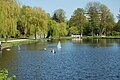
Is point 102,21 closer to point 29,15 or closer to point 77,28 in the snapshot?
point 77,28

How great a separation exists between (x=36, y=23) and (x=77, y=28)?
165ft

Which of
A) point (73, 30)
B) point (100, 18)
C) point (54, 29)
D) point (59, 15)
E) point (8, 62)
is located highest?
point (59, 15)

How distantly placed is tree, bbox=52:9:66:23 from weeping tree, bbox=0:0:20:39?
79197 mm

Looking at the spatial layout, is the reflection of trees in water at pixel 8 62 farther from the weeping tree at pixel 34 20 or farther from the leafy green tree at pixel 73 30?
the leafy green tree at pixel 73 30

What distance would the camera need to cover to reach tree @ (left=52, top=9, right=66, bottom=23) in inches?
4946

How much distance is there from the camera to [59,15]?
412 ft

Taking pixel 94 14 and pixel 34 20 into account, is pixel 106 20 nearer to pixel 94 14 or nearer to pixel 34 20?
pixel 94 14

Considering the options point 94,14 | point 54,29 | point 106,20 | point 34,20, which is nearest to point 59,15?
point 94,14

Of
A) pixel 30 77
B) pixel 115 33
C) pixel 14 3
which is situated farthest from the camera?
pixel 115 33

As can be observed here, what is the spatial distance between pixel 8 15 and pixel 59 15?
81824mm

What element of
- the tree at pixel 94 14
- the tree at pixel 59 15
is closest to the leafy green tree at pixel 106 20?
the tree at pixel 94 14

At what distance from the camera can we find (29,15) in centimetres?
7288

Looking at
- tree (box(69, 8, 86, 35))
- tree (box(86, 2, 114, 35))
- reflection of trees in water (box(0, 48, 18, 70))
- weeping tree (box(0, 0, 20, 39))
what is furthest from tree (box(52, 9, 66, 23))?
reflection of trees in water (box(0, 48, 18, 70))

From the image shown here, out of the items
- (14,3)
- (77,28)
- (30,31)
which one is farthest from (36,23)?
(77,28)
